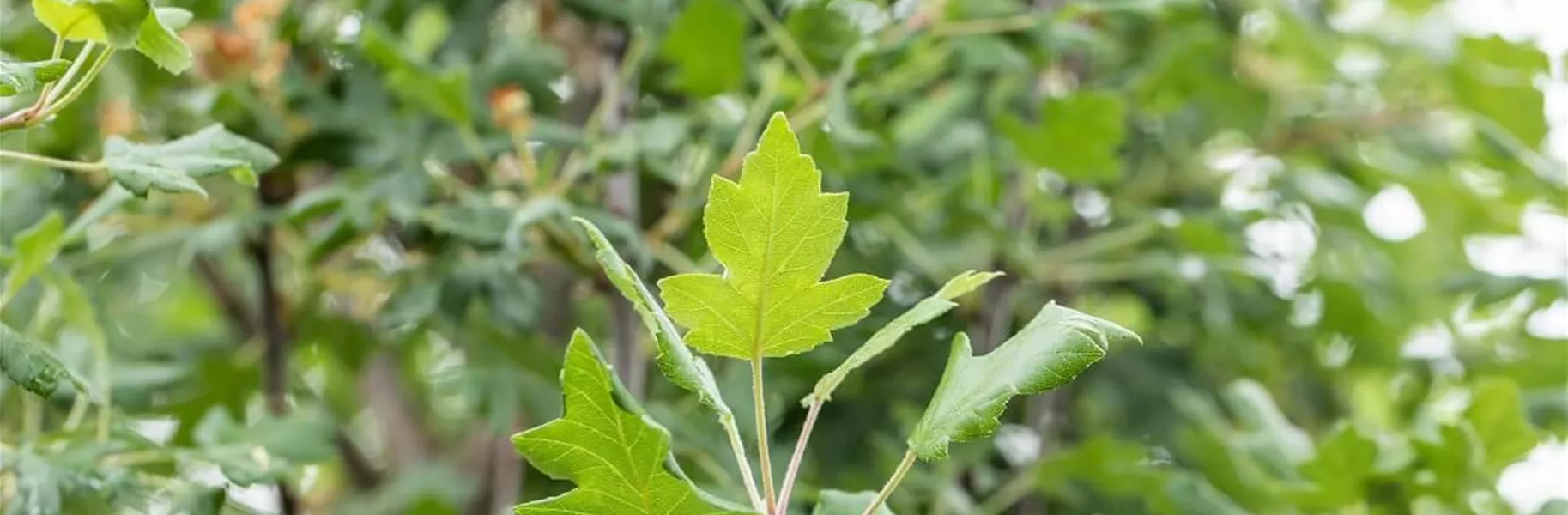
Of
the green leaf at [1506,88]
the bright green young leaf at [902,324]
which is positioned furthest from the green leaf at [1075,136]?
the bright green young leaf at [902,324]

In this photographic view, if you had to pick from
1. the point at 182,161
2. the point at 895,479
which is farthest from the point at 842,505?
the point at 182,161

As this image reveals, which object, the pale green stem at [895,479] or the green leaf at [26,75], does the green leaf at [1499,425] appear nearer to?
the pale green stem at [895,479]

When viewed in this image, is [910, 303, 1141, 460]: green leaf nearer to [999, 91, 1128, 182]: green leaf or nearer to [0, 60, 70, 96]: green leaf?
[0, 60, 70, 96]: green leaf

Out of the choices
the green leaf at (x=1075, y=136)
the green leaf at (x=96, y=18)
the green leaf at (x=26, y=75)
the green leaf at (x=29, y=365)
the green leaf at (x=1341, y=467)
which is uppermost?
the green leaf at (x=1075, y=136)

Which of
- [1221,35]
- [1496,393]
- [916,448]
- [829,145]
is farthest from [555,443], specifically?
[1221,35]

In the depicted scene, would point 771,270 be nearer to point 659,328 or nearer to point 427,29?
point 659,328

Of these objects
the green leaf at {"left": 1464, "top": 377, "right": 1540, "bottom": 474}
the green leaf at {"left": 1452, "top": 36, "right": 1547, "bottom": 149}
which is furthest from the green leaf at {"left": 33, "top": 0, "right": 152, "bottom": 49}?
the green leaf at {"left": 1452, "top": 36, "right": 1547, "bottom": 149}
